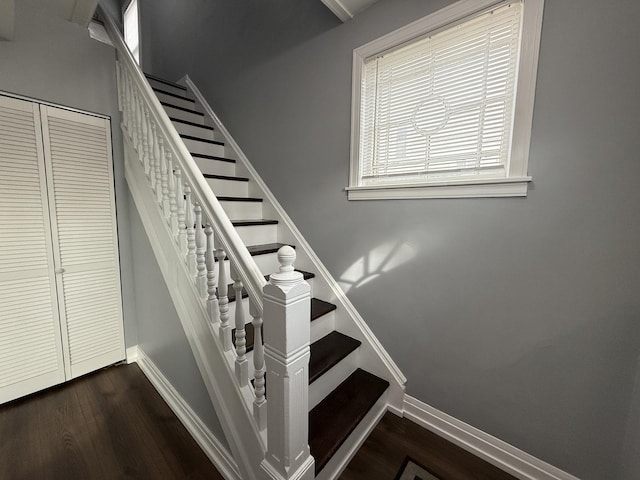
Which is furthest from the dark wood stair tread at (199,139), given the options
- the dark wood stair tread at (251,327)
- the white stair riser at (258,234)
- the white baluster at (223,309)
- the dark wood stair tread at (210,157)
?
the dark wood stair tread at (251,327)

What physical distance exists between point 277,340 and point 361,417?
2.69 ft

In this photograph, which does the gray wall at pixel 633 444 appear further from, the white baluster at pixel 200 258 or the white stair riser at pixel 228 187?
the white stair riser at pixel 228 187

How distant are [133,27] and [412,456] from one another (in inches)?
239

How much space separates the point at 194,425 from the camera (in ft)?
4.80

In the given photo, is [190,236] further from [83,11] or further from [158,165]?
[83,11]

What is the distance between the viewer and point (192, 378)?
4.74 ft

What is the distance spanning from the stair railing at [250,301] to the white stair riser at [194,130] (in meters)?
0.81

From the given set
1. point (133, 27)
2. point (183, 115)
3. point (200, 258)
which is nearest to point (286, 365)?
point (200, 258)

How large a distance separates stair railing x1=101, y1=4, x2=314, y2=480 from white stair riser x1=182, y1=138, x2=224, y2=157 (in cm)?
68

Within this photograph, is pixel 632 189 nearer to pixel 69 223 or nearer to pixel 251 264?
pixel 251 264

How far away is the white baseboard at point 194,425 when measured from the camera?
1249 millimetres

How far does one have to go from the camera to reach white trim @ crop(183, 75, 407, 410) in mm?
1586

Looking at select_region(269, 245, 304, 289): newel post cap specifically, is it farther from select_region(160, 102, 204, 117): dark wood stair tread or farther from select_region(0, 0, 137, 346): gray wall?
select_region(160, 102, 204, 117): dark wood stair tread

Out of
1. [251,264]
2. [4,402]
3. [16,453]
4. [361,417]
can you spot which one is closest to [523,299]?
[361,417]
